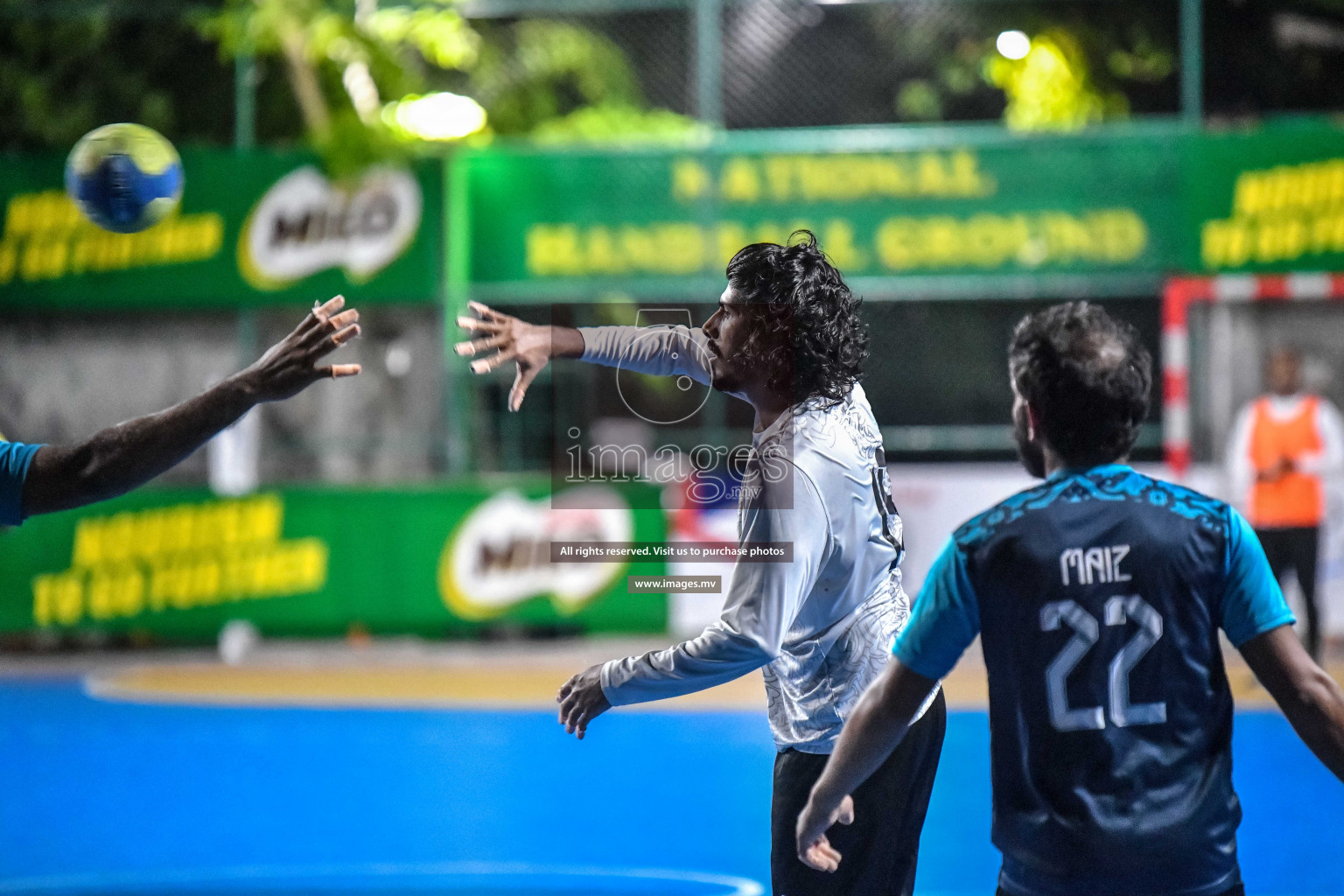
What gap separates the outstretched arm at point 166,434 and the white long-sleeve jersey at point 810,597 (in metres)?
0.91

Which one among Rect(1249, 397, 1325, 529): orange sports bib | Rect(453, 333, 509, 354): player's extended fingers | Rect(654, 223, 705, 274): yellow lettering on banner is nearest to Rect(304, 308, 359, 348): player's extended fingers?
Rect(453, 333, 509, 354): player's extended fingers

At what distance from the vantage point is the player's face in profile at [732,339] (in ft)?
9.61

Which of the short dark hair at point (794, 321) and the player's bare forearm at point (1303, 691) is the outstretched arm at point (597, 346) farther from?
the player's bare forearm at point (1303, 691)

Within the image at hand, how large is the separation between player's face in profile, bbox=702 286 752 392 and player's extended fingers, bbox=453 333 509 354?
1.78ft

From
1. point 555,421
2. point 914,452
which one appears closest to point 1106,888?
point 555,421

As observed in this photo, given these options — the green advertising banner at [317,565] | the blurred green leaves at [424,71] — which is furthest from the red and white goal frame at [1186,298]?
the blurred green leaves at [424,71]

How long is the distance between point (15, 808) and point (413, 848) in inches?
91.1

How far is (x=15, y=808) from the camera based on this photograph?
21.3 feet

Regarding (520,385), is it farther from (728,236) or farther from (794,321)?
(728,236)

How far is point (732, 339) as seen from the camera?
9.68ft

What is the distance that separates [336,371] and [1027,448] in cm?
147

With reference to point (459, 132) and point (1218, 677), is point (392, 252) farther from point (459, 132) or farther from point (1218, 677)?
point (1218, 677)

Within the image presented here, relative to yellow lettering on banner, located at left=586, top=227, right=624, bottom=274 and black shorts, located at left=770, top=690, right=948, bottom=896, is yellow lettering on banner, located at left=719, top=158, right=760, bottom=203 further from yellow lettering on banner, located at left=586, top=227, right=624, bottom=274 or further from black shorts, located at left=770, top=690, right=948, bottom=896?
black shorts, located at left=770, top=690, right=948, bottom=896

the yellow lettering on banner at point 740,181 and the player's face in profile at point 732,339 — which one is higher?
the yellow lettering on banner at point 740,181
